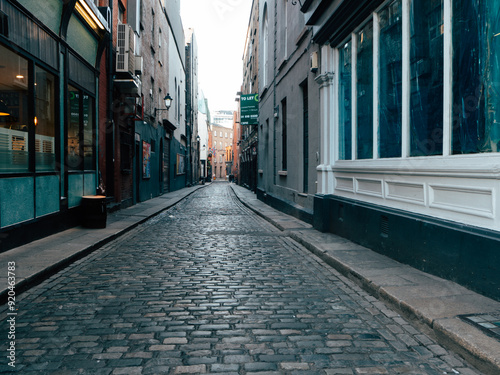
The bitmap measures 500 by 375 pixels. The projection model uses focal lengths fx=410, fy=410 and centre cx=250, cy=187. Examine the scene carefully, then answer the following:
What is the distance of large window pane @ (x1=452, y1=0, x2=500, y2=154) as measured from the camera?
4.15 meters

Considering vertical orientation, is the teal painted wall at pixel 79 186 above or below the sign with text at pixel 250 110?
below

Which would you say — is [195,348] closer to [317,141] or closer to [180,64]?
[317,141]

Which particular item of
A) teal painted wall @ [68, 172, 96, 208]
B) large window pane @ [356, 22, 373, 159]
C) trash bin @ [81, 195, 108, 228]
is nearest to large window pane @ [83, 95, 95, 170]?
teal painted wall @ [68, 172, 96, 208]

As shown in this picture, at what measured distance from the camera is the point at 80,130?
9906 millimetres

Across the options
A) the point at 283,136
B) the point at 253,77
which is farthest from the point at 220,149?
the point at 283,136

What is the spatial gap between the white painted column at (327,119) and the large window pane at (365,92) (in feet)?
3.46

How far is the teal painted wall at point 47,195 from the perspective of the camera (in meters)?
7.53

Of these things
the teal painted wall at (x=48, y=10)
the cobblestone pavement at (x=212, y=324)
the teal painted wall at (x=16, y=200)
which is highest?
the teal painted wall at (x=48, y=10)

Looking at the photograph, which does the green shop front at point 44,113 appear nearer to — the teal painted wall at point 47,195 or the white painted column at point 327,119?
the teal painted wall at point 47,195

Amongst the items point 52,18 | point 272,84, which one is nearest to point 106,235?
point 52,18

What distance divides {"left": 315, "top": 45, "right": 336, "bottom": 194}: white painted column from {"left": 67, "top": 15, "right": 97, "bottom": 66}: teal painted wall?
555cm

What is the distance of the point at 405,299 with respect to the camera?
400cm

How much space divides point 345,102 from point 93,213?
600 centimetres

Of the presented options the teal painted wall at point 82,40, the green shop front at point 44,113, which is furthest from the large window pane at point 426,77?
the teal painted wall at point 82,40
